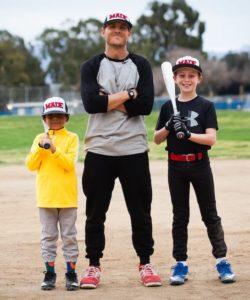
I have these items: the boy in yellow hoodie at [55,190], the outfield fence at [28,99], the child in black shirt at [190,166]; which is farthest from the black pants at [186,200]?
the outfield fence at [28,99]

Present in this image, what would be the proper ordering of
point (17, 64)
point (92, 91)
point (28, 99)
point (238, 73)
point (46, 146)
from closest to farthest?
→ 1. point (46, 146)
2. point (92, 91)
3. point (28, 99)
4. point (17, 64)
5. point (238, 73)

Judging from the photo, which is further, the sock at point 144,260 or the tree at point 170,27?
the tree at point 170,27

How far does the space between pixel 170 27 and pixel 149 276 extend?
282 ft

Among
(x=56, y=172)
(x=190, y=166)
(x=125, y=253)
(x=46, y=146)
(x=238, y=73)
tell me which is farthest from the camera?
(x=238, y=73)

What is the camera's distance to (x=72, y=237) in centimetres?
589

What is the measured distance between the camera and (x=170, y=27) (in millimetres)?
90250

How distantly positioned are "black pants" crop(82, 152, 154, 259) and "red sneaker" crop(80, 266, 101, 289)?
0.12m

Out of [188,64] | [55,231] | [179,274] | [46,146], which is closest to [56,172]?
[46,146]

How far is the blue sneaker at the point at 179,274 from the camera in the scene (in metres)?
5.83

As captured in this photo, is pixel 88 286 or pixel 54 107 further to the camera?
pixel 54 107

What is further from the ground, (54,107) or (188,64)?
(188,64)

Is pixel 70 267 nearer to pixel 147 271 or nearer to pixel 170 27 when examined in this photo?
pixel 147 271

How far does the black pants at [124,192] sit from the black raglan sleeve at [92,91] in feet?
1.20

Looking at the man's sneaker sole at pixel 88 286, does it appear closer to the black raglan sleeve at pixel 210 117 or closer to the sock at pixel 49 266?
the sock at pixel 49 266
